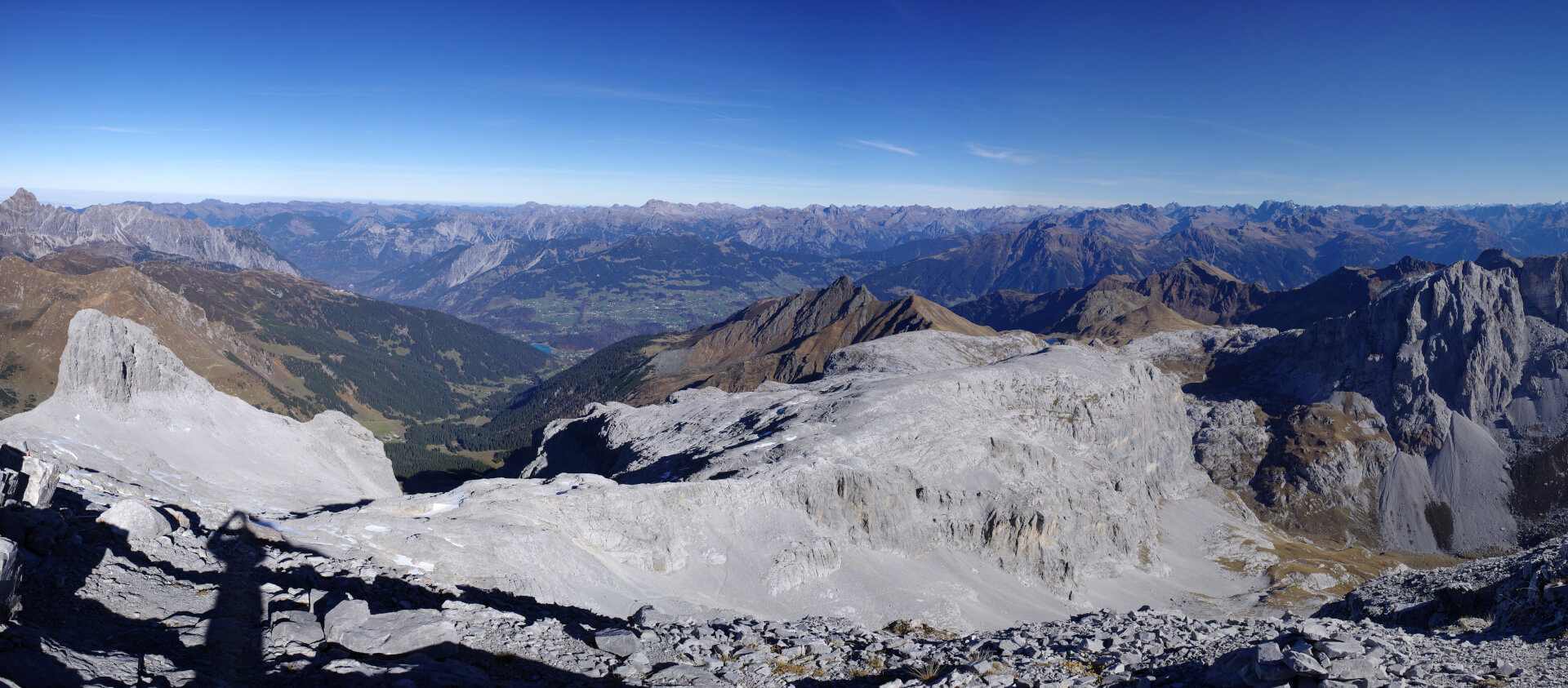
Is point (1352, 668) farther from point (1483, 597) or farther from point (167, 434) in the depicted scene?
point (167, 434)

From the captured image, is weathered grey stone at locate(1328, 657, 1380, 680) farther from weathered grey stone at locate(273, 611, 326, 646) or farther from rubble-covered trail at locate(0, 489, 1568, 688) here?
weathered grey stone at locate(273, 611, 326, 646)

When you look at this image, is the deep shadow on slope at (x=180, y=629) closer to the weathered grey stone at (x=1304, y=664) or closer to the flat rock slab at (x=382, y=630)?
the flat rock slab at (x=382, y=630)

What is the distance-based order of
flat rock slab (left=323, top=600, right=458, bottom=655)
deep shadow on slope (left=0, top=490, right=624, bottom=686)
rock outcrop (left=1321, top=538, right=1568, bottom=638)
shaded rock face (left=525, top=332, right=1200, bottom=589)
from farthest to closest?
1. shaded rock face (left=525, top=332, right=1200, bottom=589)
2. rock outcrop (left=1321, top=538, right=1568, bottom=638)
3. flat rock slab (left=323, top=600, right=458, bottom=655)
4. deep shadow on slope (left=0, top=490, right=624, bottom=686)

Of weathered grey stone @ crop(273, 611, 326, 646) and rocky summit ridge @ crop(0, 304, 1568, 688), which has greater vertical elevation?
weathered grey stone @ crop(273, 611, 326, 646)

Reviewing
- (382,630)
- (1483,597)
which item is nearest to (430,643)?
(382,630)

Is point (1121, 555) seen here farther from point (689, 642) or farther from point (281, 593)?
point (281, 593)

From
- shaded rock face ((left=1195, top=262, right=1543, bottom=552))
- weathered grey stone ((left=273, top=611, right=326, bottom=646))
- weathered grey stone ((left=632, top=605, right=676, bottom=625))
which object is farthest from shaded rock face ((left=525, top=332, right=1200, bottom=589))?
shaded rock face ((left=1195, top=262, right=1543, bottom=552))

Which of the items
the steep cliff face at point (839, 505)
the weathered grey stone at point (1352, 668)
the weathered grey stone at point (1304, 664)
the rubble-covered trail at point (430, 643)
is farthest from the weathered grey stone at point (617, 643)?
the weathered grey stone at point (1352, 668)
